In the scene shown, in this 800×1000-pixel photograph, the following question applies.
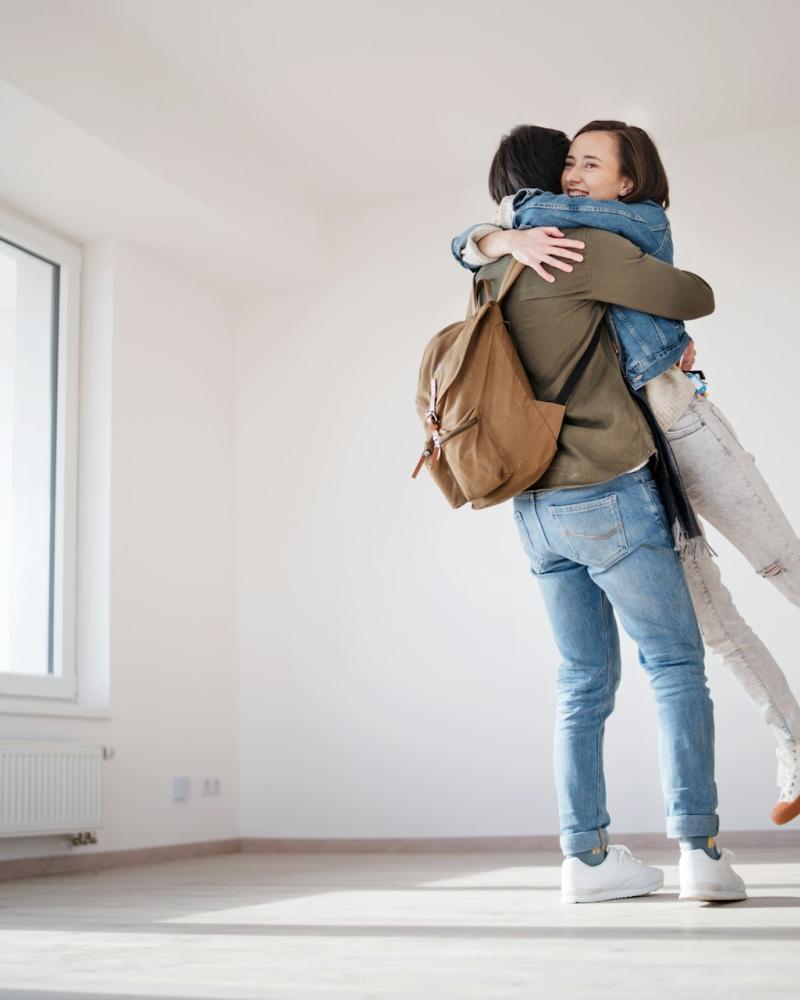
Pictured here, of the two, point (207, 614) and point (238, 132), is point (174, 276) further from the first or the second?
point (207, 614)

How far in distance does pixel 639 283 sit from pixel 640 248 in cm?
11

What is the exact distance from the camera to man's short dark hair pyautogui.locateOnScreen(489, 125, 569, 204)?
212cm

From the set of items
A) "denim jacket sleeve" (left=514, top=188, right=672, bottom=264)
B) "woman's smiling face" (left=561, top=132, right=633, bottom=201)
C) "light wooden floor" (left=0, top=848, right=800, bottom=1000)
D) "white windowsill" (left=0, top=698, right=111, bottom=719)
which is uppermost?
"woman's smiling face" (left=561, top=132, right=633, bottom=201)

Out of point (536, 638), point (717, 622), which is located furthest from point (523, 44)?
point (717, 622)

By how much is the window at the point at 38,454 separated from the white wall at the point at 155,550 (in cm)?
7

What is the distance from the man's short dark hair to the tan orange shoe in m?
1.08

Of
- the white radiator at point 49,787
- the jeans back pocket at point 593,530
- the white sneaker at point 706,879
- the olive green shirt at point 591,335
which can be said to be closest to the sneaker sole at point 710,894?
the white sneaker at point 706,879

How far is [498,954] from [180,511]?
3139 mm

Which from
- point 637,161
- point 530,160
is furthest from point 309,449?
point 637,161

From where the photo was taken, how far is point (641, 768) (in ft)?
13.1

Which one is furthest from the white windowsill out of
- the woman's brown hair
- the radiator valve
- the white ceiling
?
the woman's brown hair

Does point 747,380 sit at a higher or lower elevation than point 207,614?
higher

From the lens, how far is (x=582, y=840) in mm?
2023

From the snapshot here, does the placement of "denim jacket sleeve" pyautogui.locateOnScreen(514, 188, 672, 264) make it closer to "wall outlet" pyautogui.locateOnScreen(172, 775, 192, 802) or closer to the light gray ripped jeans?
the light gray ripped jeans
